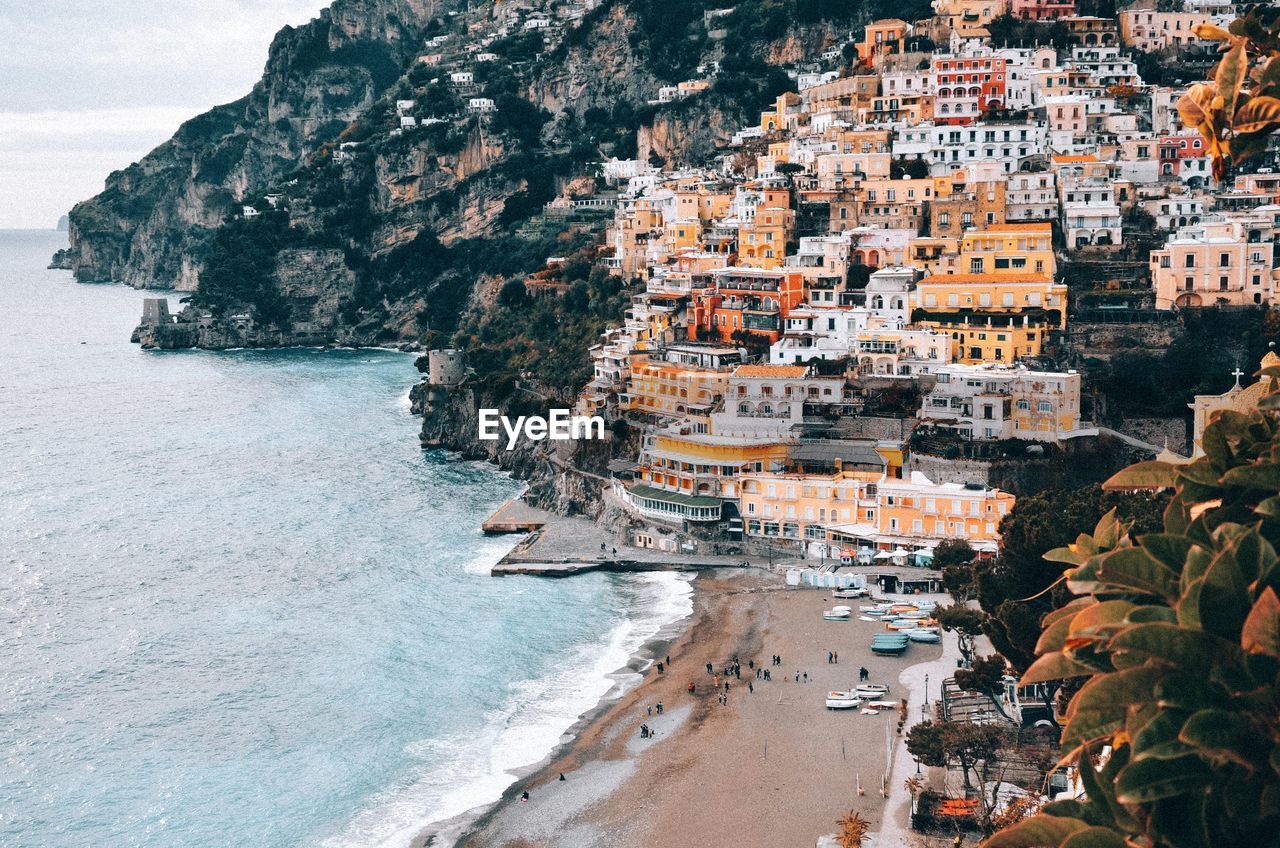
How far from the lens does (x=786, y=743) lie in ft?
94.1

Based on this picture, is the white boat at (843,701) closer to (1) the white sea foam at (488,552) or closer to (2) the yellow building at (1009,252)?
(1) the white sea foam at (488,552)

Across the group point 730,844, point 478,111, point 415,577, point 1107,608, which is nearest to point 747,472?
point 415,577

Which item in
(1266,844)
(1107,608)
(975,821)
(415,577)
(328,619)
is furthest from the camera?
(415,577)

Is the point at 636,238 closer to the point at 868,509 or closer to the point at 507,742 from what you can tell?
the point at 868,509

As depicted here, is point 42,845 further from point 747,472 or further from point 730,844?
point 747,472

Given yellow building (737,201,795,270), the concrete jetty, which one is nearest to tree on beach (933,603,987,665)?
the concrete jetty

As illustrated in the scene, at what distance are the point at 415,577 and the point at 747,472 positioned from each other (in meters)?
10.9

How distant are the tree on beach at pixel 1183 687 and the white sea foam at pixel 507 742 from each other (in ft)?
69.0

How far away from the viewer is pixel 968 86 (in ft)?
206

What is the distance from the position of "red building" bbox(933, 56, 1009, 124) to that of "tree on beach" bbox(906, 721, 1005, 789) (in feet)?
136

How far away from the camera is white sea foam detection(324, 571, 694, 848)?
87.6 ft

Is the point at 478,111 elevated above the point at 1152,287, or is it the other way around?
the point at 478,111

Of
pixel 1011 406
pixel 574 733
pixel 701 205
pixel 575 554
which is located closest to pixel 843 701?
pixel 574 733

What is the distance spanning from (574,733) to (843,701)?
581 centimetres
